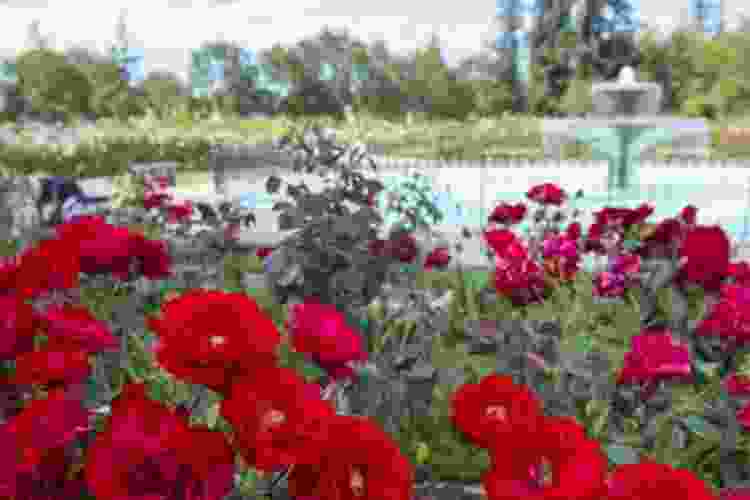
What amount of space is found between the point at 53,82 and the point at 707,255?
41896 millimetres

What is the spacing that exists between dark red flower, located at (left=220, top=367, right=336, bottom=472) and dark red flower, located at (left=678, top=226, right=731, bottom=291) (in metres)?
1.42

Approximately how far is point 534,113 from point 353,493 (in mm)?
35043

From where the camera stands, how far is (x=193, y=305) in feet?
2.46

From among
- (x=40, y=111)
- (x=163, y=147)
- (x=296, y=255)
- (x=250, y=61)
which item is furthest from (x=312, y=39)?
(x=296, y=255)

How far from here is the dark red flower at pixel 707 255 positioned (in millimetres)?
1864

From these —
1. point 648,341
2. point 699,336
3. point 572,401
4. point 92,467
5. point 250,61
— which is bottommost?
point 572,401

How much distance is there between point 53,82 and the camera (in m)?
39.8

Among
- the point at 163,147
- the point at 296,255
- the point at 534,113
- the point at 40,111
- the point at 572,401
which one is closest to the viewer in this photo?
the point at 572,401

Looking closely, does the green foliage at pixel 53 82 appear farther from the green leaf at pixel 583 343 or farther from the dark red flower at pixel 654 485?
the dark red flower at pixel 654 485

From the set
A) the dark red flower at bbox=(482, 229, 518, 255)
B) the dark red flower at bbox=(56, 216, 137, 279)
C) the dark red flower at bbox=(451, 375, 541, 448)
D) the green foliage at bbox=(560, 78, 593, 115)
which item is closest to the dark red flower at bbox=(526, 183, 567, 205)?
the dark red flower at bbox=(482, 229, 518, 255)

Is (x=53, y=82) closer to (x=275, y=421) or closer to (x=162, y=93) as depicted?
(x=162, y=93)

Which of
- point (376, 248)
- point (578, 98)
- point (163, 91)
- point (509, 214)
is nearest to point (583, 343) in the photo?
point (509, 214)

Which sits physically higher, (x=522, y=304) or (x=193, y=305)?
(x=193, y=305)

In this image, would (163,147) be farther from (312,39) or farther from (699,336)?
(312,39)
